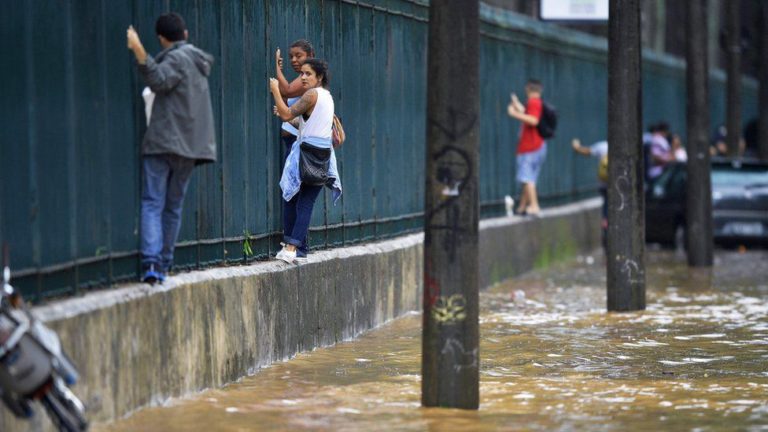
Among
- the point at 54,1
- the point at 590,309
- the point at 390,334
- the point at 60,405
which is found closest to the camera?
the point at 60,405

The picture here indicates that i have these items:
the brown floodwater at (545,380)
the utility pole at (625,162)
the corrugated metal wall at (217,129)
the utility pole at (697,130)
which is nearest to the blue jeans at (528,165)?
the corrugated metal wall at (217,129)

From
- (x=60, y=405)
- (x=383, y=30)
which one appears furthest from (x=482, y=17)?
(x=60, y=405)

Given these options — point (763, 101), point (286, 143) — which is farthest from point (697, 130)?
point (763, 101)

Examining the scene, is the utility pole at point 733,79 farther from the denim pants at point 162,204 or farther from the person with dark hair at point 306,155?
the denim pants at point 162,204

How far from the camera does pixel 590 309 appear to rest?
17.2m

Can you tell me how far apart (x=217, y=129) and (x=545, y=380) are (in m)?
2.68

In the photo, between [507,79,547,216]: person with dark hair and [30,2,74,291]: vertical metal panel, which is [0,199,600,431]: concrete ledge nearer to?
[30,2,74,291]: vertical metal panel

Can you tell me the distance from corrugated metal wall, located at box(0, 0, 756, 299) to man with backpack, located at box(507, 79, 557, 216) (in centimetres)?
64

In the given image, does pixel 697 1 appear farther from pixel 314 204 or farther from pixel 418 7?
pixel 314 204

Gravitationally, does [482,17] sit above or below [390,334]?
above

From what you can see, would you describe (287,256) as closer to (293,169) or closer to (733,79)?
(293,169)

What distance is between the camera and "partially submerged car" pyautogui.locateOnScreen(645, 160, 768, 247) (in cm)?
2566

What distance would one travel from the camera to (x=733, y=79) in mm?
31969

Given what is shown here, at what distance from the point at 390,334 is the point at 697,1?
9707mm
